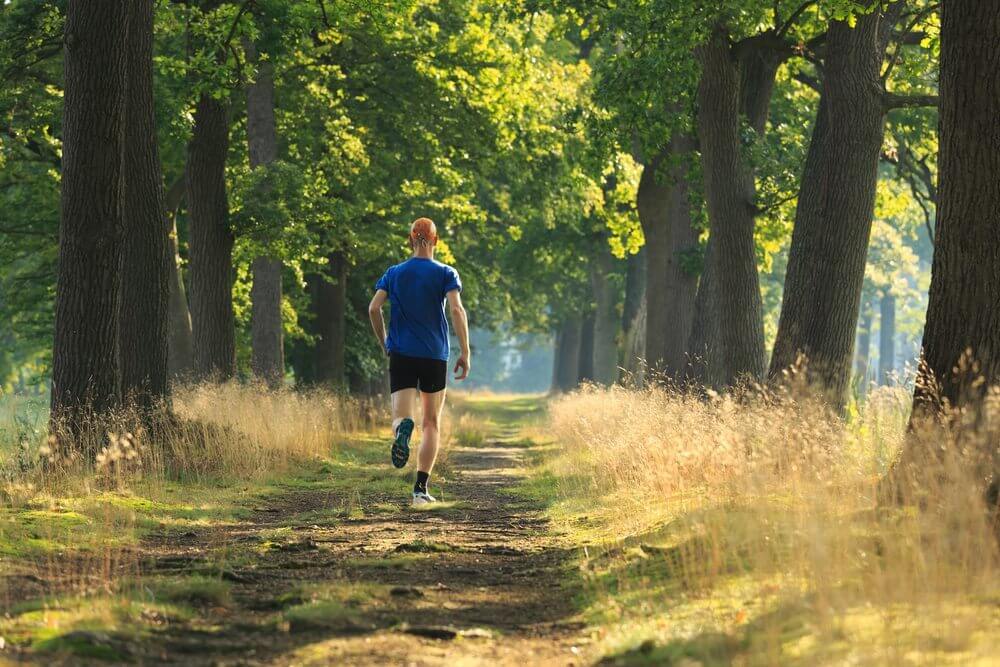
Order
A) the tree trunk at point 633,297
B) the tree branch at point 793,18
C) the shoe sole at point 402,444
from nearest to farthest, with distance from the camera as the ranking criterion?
the shoe sole at point 402,444 < the tree branch at point 793,18 < the tree trunk at point 633,297

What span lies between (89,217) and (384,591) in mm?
6925

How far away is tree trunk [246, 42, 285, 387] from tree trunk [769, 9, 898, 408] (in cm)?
1034

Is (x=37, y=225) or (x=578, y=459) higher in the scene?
(x=37, y=225)

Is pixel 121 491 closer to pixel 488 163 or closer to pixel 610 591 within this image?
pixel 610 591

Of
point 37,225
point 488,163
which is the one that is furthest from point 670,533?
point 37,225

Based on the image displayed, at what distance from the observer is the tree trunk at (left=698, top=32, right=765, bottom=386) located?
61.1ft

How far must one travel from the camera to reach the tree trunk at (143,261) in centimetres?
1510

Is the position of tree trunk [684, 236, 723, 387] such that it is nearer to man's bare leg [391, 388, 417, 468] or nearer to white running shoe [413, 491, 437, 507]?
white running shoe [413, 491, 437, 507]

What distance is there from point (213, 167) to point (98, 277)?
8.23m

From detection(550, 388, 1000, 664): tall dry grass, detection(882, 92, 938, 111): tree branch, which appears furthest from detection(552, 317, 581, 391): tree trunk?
detection(550, 388, 1000, 664): tall dry grass

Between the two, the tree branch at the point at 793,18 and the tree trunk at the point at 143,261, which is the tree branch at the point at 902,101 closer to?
the tree branch at the point at 793,18

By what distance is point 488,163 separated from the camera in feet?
88.3

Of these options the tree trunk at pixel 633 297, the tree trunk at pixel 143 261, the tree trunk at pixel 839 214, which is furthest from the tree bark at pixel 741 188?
the tree trunk at pixel 633 297

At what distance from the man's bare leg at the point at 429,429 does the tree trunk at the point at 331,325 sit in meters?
16.0
